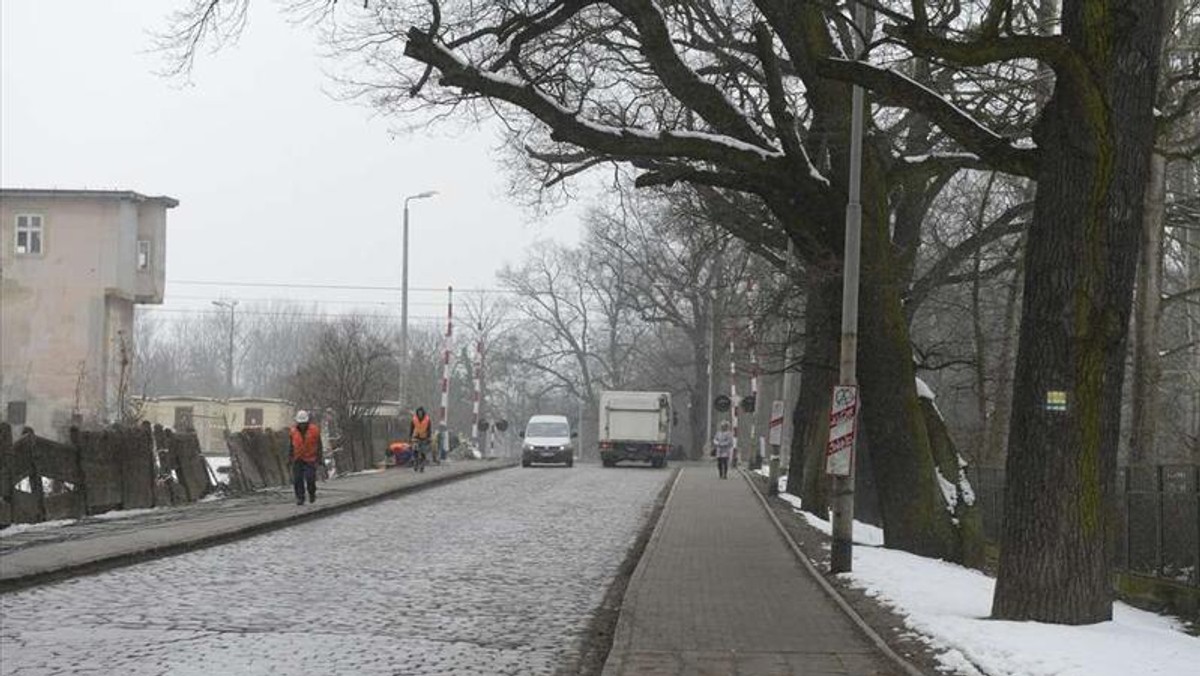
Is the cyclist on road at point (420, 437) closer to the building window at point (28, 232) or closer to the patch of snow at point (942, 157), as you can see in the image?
the patch of snow at point (942, 157)

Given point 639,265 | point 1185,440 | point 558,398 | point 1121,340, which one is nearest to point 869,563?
point 1121,340

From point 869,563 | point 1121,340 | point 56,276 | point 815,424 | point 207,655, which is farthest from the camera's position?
point 56,276

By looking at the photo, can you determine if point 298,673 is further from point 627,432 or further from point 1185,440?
point 627,432

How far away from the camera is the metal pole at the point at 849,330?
1547 cm

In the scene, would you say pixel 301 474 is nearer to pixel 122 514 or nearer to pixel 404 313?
pixel 122 514

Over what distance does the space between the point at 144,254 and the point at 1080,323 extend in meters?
50.9

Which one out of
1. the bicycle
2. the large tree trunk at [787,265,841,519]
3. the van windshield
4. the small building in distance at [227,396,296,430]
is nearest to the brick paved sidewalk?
the large tree trunk at [787,265,841,519]

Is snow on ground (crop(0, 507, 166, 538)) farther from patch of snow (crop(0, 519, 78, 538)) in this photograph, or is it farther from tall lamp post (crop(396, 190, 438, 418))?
tall lamp post (crop(396, 190, 438, 418))

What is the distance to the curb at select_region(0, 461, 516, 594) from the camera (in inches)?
521

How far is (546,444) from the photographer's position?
4831cm

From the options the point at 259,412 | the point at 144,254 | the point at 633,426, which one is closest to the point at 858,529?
the point at 633,426

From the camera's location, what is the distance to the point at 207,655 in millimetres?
9383

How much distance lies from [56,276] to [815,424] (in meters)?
39.0

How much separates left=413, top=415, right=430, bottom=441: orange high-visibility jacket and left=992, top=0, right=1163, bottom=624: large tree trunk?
26.0m
